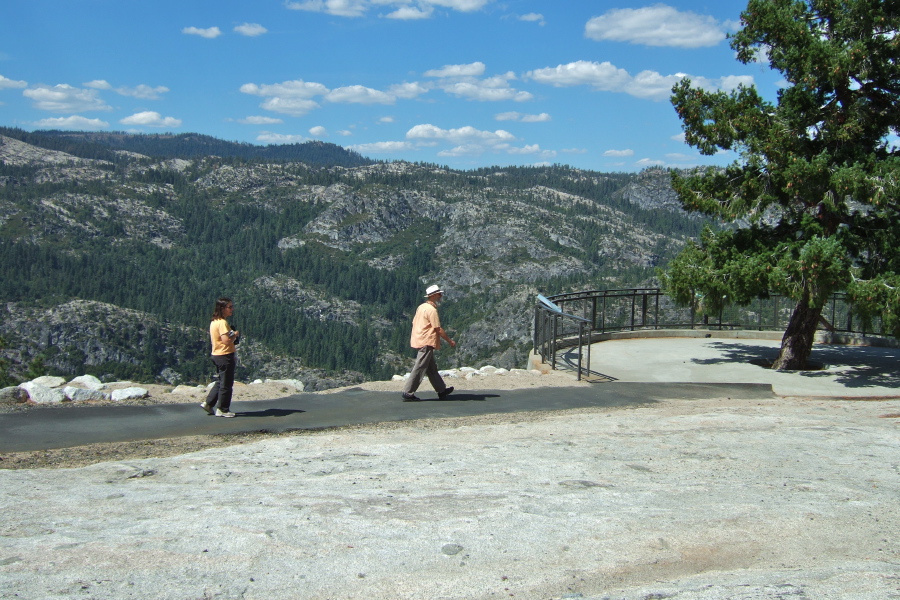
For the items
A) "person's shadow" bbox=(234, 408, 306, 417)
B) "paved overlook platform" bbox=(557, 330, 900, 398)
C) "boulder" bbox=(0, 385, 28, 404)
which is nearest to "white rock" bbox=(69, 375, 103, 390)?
"boulder" bbox=(0, 385, 28, 404)

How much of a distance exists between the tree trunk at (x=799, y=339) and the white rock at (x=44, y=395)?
13.5 metres

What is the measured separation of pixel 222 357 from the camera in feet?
32.0

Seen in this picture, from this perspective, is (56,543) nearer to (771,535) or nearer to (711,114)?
(771,535)

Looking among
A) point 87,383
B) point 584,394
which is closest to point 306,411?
point 87,383

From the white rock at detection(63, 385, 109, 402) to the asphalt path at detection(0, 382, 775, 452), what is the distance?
64 cm

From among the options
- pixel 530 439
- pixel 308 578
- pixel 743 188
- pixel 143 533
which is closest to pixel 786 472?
pixel 530 439

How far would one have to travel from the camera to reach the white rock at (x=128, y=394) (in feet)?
35.0

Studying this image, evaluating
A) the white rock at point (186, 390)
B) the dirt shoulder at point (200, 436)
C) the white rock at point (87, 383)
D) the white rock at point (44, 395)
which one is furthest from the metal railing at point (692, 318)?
the white rock at point (44, 395)

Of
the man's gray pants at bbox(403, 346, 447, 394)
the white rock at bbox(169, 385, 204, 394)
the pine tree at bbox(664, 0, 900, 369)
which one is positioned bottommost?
the white rock at bbox(169, 385, 204, 394)

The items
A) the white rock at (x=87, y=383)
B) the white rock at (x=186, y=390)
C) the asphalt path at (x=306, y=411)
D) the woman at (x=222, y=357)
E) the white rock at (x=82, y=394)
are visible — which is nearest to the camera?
the asphalt path at (x=306, y=411)

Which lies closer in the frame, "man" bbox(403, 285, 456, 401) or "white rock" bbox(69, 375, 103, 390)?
"man" bbox(403, 285, 456, 401)

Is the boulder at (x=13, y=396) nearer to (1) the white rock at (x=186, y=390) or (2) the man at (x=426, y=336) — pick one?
(1) the white rock at (x=186, y=390)

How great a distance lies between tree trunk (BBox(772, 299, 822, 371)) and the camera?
15578 mm

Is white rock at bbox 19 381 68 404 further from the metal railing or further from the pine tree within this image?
the pine tree
